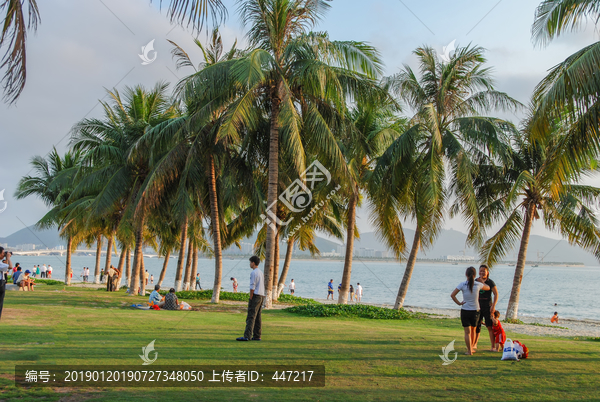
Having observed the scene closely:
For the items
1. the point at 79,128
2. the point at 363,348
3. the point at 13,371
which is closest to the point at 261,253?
the point at 79,128

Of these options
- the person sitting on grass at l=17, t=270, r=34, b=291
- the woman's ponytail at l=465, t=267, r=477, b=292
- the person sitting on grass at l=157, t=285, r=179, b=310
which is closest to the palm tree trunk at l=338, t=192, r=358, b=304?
the person sitting on grass at l=157, t=285, r=179, b=310

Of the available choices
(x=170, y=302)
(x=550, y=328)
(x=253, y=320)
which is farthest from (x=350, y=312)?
(x=550, y=328)

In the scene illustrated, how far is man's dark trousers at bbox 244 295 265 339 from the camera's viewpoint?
9031mm

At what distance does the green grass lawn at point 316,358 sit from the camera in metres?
5.60

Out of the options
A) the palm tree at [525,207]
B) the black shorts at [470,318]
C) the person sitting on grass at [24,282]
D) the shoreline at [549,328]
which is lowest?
the shoreline at [549,328]

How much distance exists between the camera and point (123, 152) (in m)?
23.0

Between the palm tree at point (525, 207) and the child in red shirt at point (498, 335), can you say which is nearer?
the child in red shirt at point (498, 335)

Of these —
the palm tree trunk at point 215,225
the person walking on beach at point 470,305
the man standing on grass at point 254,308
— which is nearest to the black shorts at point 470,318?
the person walking on beach at point 470,305

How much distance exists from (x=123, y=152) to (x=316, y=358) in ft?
60.2

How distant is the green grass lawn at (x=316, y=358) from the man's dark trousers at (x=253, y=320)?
31 cm

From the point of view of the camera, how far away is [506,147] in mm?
18984

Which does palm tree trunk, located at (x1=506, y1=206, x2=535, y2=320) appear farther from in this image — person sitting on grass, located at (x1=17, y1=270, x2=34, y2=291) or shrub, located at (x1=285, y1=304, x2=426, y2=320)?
person sitting on grass, located at (x1=17, y1=270, x2=34, y2=291)

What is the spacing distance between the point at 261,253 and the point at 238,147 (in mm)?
9731

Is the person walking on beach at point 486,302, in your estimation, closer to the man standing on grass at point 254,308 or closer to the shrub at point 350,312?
the man standing on grass at point 254,308
